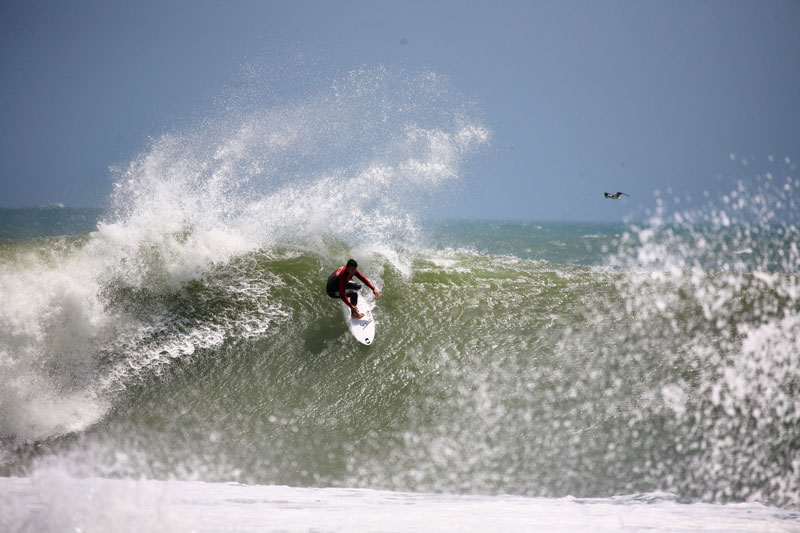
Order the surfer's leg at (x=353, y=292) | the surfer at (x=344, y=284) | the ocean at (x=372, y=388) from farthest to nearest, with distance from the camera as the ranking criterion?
A: the surfer's leg at (x=353, y=292), the surfer at (x=344, y=284), the ocean at (x=372, y=388)

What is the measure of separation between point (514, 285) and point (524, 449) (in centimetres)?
374

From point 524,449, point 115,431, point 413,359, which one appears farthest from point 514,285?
point 115,431

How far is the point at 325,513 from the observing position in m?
3.11

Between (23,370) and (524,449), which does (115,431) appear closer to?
(23,370)

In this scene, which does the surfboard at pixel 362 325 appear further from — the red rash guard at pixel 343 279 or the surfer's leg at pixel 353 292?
the red rash guard at pixel 343 279

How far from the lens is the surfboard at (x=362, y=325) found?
21.7 feet

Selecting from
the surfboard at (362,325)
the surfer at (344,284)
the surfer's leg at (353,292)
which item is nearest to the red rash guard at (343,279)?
the surfer at (344,284)

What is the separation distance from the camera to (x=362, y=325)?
6.78m

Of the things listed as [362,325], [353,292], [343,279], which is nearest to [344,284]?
[343,279]

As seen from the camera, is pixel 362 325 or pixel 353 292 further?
pixel 353 292

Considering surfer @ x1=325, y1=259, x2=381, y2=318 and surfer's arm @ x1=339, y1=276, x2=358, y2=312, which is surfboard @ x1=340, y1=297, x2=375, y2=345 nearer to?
surfer @ x1=325, y1=259, x2=381, y2=318

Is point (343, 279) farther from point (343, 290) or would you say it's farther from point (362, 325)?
point (362, 325)

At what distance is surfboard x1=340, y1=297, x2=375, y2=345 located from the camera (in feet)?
21.7

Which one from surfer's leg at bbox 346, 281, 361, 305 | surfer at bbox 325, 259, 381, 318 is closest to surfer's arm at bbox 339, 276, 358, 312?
surfer at bbox 325, 259, 381, 318
